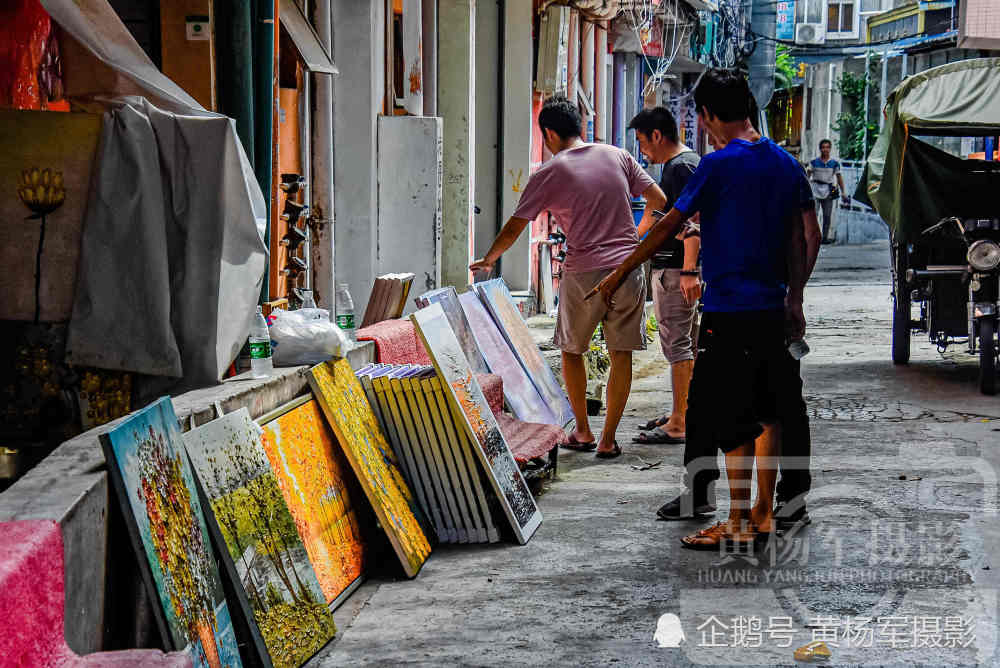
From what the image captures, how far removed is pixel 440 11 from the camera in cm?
1036

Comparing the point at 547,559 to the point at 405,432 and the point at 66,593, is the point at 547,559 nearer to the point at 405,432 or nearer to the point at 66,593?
the point at 405,432

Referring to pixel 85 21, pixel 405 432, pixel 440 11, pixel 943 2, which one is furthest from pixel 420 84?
pixel 943 2

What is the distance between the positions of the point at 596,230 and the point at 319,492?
2.84 m

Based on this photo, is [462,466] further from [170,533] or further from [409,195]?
[409,195]

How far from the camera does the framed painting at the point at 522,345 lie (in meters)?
7.50

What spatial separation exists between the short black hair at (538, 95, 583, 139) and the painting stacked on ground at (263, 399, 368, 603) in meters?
2.81

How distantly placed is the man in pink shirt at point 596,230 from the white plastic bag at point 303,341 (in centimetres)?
189

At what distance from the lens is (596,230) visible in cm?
698

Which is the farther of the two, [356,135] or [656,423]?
[356,135]

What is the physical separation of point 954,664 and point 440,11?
784 cm

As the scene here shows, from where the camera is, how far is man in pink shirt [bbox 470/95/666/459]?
6.97 m

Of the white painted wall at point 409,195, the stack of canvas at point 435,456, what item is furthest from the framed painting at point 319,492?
the white painted wall at point 409,195

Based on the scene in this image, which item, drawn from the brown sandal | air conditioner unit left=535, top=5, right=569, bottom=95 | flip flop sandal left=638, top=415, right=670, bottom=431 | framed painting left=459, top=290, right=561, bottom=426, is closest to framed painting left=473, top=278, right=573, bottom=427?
framed painting left=459, top=290, right=561, bottom=426

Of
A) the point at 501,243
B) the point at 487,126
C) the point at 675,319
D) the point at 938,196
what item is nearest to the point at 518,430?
the point at 501,243
